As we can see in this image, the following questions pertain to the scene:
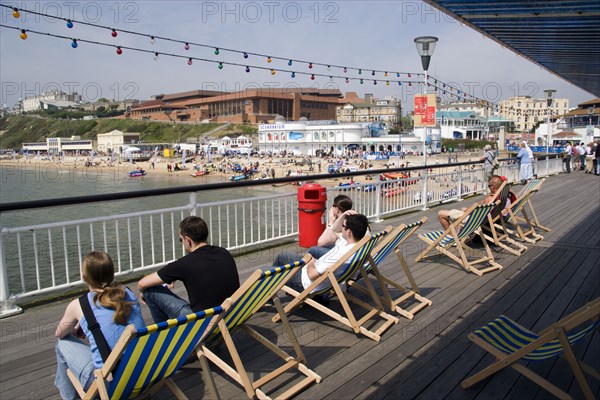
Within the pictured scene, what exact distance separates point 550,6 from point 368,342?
524 centimetres

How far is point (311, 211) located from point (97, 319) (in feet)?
14.4

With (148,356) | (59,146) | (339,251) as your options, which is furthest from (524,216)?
(59,146)

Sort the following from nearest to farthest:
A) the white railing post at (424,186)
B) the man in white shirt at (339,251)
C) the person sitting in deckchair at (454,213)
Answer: the man in white shirt at (339,251)
the person sitting in deckchair at (454,213)
the white railing post at (424,186)

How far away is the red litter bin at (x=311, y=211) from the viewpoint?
6.51 meters

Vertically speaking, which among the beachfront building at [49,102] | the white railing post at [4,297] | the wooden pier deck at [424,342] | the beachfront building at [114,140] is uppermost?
the beachfront building at [49,102]

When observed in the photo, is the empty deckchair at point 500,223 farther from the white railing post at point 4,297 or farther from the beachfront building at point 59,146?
the beachfront building at point 59,146

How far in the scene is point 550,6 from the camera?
19.9 feet

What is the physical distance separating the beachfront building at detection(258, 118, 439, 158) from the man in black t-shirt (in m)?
71.8

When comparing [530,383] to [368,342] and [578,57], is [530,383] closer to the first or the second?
[368,342]

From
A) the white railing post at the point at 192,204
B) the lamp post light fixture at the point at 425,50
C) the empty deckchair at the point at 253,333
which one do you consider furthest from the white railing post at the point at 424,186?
the empty deckchair at the point at 253,333

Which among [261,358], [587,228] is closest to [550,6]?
[587,228]

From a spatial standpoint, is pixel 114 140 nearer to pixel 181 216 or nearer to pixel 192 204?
pixel 181 216

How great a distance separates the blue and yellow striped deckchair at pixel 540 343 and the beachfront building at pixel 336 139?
235 ft

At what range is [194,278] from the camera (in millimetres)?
2855
